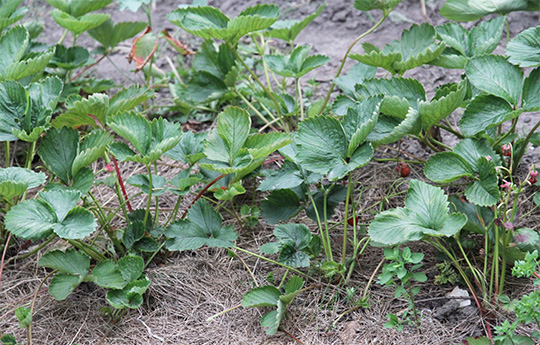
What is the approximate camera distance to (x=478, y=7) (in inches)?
71.3

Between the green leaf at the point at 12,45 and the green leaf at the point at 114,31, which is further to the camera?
the green leaf at the point at 114,31

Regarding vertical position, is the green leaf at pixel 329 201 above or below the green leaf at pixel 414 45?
below

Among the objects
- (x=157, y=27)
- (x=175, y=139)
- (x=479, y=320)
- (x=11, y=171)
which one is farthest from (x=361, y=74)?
(x=157, y=27)

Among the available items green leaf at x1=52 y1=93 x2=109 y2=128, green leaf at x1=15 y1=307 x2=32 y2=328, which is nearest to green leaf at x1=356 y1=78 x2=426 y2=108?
green leaf at x1=52 y1=93 x2=109 y2=128

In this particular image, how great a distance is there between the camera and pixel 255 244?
5.85 ft

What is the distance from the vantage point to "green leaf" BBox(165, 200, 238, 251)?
1569 mm

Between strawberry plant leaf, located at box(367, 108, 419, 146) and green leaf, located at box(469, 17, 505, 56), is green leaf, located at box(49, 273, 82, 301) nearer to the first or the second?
strawberry plant leaf, located at box(367, 108, 419, 146)

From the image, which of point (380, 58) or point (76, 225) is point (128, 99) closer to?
point (76, 225)

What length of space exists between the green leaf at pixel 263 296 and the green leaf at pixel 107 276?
0.36m

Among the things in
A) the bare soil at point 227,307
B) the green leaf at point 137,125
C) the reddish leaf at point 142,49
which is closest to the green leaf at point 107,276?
the bare soil at point 227,307

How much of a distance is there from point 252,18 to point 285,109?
432mm

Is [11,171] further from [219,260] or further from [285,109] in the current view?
[285,109]

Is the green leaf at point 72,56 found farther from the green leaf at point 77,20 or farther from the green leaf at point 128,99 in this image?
the green leaf at point 128,99

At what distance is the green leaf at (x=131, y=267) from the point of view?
1.56 metres
